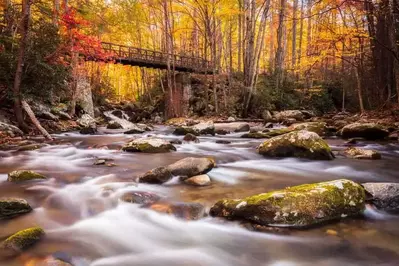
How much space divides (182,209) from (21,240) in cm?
164

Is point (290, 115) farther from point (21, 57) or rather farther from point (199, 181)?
point (199, 181)

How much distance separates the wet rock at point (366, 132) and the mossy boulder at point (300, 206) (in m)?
6.83

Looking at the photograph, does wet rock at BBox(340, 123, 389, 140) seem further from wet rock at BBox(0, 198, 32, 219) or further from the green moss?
the green moss

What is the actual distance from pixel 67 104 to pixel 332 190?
15.5 metres

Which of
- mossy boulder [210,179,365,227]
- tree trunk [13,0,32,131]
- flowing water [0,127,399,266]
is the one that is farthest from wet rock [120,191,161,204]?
tree trunk [13,0,32,131]

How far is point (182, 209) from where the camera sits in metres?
3.69

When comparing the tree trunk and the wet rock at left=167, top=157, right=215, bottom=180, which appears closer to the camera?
the wet rock at left=167, top=157, right=215, bottom=180

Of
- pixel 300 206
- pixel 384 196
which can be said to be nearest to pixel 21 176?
pixel 300 206

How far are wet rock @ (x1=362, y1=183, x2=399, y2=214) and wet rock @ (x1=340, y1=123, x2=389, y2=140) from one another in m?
6.37

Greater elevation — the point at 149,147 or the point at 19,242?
the point at 149,147

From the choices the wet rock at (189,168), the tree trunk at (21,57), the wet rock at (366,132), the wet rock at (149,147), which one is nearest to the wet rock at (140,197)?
the wet rock at (189,168)

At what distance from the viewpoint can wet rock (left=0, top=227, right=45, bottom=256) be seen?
2580 millimetres

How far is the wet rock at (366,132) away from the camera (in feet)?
30.8

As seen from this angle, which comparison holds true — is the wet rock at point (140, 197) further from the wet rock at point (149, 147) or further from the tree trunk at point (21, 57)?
the tree trunk at point (21, 57)
